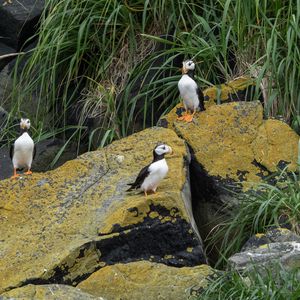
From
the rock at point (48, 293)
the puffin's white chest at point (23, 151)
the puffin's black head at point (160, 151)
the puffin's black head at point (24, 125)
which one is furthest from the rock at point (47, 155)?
the rock at point (48, 293)

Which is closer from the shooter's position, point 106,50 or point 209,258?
point 209,258

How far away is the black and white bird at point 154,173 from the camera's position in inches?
280

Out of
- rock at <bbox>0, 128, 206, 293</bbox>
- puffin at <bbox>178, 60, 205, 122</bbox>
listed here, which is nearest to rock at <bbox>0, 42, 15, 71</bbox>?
puffin at <bbox>178, 60, 205, 122</bbox>

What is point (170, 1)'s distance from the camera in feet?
30.9

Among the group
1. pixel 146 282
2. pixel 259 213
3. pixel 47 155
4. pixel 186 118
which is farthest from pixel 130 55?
pixel 146 282

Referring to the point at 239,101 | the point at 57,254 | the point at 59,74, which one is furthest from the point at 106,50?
the point at 57,254

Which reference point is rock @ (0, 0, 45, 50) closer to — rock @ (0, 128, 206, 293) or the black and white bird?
rock @ (0, 128, 206, 293)

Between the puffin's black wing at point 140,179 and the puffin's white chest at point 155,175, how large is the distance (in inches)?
1.0

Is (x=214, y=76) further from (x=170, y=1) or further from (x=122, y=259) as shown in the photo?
(x=122, y=259)

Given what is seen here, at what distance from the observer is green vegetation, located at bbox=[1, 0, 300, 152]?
8.96 metres

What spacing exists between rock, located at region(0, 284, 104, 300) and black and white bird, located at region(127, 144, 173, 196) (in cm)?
102

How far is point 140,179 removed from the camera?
7164mm

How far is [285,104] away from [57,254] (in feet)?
8.42

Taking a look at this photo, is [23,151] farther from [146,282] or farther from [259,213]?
[146,282]
